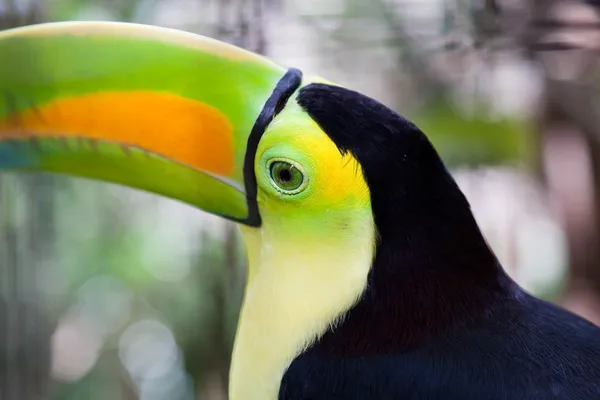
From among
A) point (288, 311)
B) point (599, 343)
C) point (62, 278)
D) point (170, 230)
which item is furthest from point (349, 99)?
point (62, 278)

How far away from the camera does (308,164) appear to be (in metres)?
0.81

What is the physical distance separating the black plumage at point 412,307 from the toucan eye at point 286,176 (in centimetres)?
6

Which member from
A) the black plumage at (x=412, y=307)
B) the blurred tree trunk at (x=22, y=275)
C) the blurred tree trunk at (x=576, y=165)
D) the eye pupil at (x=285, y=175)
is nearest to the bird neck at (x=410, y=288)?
the black plumage at (x=412, y=307)

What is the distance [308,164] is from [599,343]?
1.34ft

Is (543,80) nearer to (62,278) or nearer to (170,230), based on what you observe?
(170,230)

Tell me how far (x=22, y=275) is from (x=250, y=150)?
0.87m

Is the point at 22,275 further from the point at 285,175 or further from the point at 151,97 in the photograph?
the point at 285,175

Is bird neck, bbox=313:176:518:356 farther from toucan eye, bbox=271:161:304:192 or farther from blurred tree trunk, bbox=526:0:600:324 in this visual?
blurred tree trunk, bbox=526:0:600:324

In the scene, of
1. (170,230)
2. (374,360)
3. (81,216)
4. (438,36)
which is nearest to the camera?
(374,360)

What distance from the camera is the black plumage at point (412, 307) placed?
0.77 meters

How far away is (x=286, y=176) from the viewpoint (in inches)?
32.3

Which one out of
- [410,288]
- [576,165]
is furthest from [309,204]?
[576,165]

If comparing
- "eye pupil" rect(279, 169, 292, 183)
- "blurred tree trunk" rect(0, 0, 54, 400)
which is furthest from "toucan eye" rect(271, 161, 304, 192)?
"blurred tree trunk" rect(0, 0, 54, 400)

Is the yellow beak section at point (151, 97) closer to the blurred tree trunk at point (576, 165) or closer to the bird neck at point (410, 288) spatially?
the bird neck at point (410, 288)
